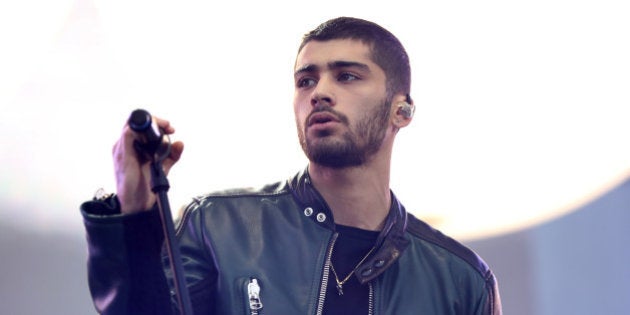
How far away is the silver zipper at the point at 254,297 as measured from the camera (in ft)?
6.49

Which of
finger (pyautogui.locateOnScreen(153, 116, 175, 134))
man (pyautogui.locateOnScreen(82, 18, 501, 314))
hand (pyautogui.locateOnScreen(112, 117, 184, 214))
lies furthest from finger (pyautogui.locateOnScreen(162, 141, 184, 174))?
man (pyautogui.locateOnScreen(82, 18, 501, 314))

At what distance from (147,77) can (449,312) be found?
1.12m

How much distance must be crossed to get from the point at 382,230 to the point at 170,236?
0.86 m

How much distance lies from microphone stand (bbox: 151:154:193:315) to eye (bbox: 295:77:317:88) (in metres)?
0.86

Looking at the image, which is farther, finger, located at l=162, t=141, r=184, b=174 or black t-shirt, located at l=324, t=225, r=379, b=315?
black t-shirt, located at l=324, t=225, r=379, b=315

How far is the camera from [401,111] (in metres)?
2.40

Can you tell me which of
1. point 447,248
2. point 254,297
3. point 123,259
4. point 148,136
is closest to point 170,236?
point 148,136

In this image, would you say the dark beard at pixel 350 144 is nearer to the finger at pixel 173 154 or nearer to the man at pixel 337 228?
the man at pixel 337 228

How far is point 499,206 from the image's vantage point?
3012 mm

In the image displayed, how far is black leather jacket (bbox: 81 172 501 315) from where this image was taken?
2.01m

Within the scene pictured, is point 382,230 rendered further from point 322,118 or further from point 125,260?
point 125,260

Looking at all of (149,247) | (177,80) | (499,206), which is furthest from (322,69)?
(499,206)

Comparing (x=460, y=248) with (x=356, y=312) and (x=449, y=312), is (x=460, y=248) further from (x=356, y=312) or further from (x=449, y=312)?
(x=356, y=312)

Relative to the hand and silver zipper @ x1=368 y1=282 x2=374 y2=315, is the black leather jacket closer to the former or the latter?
silver zipper @ x1=368 y1=282 x2=374 y2=315
